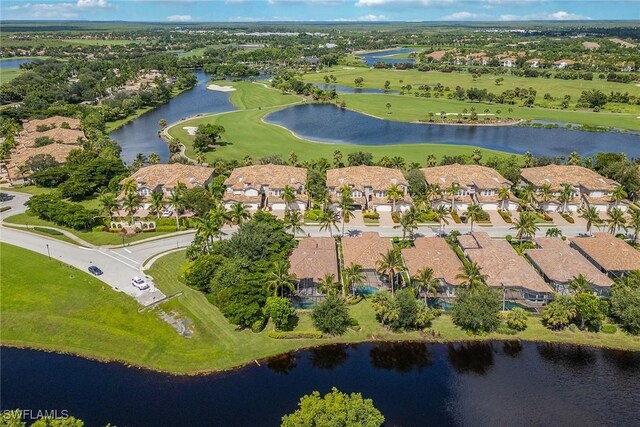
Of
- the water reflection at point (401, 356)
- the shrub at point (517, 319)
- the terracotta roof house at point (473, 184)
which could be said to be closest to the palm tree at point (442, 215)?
the terracotta roof house at point (473, 184)

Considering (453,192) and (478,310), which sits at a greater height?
(453,192)

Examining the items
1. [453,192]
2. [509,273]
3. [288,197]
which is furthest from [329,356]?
[453,192]

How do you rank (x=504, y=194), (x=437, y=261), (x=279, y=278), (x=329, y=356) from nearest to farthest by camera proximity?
(x=329, y=356) < (x=279, y=278) < (x=437, y=261) < (x=504, y=194)

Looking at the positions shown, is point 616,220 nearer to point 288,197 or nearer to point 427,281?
point 427,281

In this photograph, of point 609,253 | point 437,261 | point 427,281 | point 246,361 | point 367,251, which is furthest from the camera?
point 367,251

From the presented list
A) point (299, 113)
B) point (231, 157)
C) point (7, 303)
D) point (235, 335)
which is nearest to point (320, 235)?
point (235, 335)

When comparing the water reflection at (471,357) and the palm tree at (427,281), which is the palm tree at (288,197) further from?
the water reflection at (471,357)

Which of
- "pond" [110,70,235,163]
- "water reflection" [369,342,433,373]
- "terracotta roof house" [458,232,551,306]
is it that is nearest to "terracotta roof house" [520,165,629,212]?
"terracotta roof house" [458,232,551,306]
